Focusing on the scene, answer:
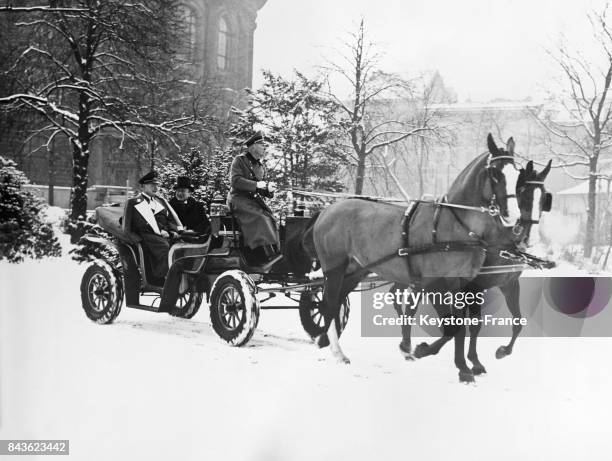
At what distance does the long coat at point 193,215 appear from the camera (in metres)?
5.09

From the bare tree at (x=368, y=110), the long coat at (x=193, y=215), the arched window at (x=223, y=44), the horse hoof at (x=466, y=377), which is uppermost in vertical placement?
the arched window at (x=223, y=44)

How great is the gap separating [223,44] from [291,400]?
2.15 m

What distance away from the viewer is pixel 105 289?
5203mm

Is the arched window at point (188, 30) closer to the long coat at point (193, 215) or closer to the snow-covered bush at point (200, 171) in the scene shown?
the snow-covered bush at point (200, 171)

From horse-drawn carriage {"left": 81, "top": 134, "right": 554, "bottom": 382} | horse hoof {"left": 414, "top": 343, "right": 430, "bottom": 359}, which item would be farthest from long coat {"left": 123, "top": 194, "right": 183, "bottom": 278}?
horse hoof {"left": 414, "top": 343, "right": 430, "bottom": 359}

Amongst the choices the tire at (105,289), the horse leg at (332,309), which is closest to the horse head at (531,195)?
the horse leg at (332,309)

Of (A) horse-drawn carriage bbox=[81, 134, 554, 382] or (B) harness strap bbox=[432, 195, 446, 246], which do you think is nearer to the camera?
(A) horse-drawn carriage bbox=[81, 134, 554, 382]

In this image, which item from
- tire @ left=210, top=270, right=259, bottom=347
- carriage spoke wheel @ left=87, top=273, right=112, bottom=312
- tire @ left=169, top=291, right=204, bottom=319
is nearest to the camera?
tire @ left=210, top=270, right=259, bottom=347

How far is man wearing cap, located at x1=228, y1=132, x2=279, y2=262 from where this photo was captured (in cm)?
439

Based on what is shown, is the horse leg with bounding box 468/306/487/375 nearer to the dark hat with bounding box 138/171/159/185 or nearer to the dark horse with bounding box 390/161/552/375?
the dark horse with bounding box 390/161/552/375

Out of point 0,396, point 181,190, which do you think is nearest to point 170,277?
point 181,190

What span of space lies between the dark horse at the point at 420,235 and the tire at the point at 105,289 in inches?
64.5

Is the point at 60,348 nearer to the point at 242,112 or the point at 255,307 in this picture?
the point at 255,307

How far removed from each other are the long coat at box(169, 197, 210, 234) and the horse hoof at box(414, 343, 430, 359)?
2.10 m
